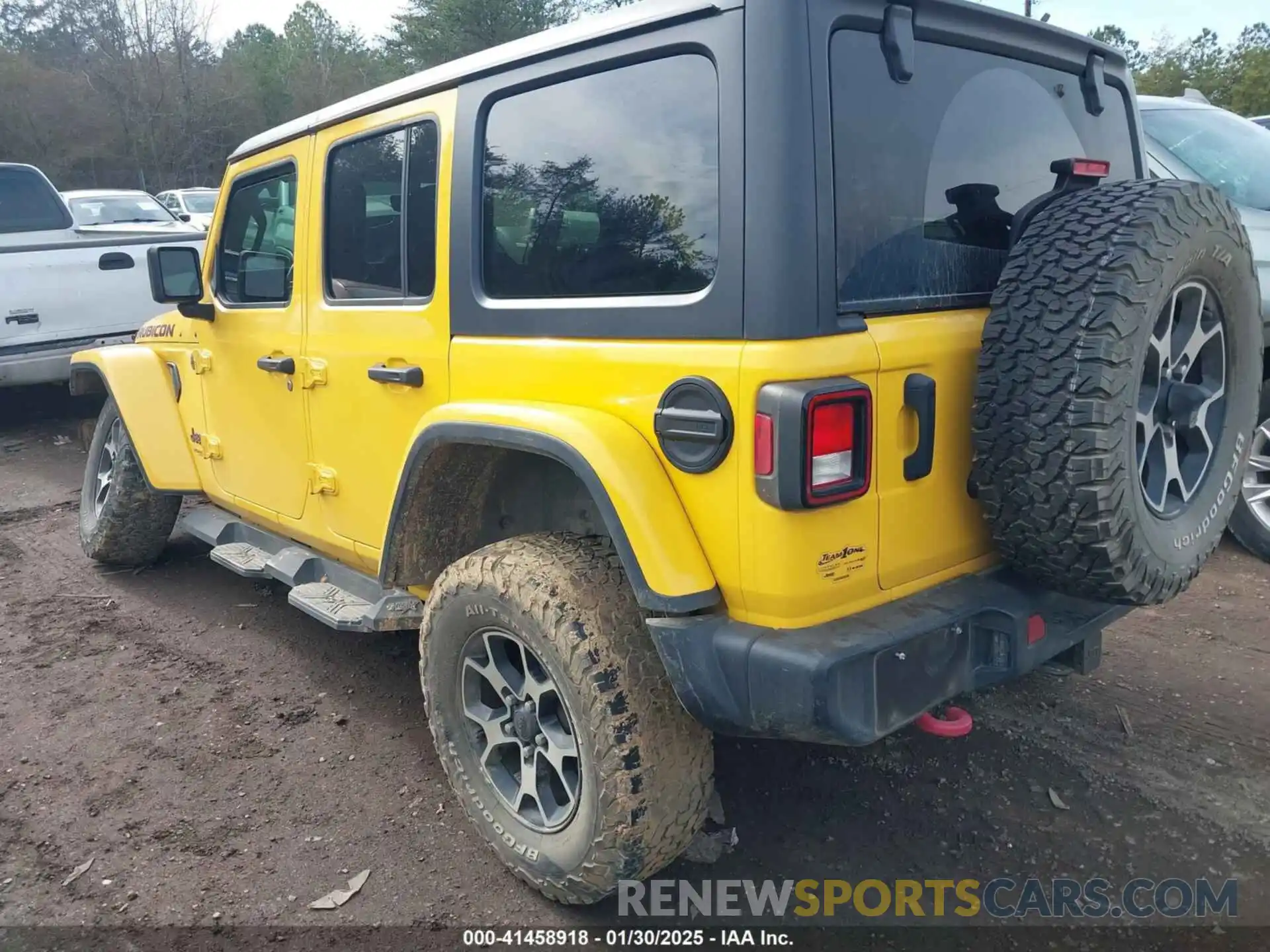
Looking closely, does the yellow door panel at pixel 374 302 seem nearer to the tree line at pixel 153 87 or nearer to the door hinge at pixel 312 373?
the door hinge at pixel 312 373

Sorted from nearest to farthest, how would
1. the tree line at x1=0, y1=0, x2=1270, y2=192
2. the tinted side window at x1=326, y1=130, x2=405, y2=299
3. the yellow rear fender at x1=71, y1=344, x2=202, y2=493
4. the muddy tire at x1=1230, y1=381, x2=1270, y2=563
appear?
the tinted side window at x1=326, y1=130, x2=405, y2=299 → the yellow rear fender at x1=71, y1=344, x2=202, y2=493 → the muddy tire at x1=1230, y1=381, x2=1270, y2=563 → the tree line at x1=0, y1=0, x2=1270, y2=192

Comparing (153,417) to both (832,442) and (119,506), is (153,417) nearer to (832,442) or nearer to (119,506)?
(119,506)

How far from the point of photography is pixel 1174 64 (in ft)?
102

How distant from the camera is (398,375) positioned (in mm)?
2842

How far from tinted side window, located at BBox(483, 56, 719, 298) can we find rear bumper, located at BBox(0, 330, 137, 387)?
18.0ft

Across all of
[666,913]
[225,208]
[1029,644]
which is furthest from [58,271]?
[1029,644]

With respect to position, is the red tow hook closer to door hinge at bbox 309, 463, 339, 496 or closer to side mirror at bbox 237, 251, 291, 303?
door hinge at bbox 309, 463, 339, 496

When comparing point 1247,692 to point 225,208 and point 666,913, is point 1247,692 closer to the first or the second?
point 666,913

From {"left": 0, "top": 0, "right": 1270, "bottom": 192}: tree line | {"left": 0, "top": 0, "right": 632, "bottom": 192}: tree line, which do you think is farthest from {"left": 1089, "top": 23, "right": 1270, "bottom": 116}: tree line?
{"left": 0, "top": 0, "right": 632, "bottom": 192}: tree line

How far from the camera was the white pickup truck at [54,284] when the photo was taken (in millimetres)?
7020

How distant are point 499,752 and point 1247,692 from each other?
2630mm

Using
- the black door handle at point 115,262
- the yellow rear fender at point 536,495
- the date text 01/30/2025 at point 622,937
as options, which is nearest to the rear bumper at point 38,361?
the black door handle at point 115,262

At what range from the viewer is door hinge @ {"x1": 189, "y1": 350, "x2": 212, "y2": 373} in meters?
4.02

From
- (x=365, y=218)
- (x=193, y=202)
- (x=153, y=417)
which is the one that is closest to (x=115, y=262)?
(x=153, y=417)
